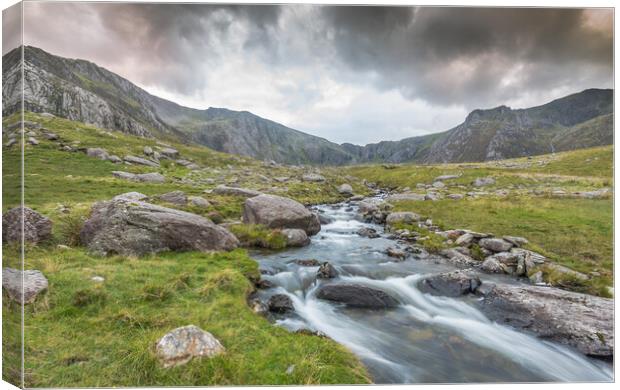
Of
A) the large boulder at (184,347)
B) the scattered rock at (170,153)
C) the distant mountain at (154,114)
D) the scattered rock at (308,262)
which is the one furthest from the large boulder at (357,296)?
the scattered rock at (170,153)

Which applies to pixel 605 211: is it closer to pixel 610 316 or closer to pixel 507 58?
pixel 610 316

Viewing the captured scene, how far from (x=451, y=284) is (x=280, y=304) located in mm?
5280

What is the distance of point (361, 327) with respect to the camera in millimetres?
7285

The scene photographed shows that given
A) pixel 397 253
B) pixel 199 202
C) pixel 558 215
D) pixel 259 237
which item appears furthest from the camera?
pixel 199 202

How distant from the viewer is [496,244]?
39.8 feet

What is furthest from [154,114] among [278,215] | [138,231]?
[138,231]

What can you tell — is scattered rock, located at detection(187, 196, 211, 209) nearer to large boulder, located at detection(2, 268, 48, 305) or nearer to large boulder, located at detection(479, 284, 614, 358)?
large boulder, located at detection(2, 268, 48, 305)

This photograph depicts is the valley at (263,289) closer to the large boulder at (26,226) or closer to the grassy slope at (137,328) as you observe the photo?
the grassy slope at (137,328)

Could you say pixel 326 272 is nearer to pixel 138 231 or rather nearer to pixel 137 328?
pixel 137 328

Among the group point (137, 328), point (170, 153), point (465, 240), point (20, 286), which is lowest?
point (137, 328)

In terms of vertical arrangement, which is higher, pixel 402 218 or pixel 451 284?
pixel 402 218

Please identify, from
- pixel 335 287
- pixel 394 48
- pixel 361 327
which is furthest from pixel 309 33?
pixel 361 327

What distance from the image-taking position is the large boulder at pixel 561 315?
6.53 m

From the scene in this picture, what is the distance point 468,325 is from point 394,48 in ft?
25.3
